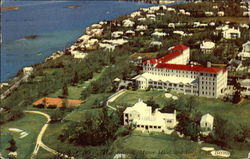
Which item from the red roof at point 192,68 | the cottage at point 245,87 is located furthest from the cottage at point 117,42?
the cottage at point 245,87

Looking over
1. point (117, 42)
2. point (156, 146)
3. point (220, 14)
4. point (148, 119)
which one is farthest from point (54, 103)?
point (220, 14)

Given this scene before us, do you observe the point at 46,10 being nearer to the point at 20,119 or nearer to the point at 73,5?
the point at 73,5

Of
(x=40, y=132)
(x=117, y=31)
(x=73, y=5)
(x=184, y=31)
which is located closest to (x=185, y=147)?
(x=40, y=132)

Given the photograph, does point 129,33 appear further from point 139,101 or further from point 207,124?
point 207,124

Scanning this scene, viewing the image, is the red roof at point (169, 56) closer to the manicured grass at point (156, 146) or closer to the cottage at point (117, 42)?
the manicured grass at point (156, 146)

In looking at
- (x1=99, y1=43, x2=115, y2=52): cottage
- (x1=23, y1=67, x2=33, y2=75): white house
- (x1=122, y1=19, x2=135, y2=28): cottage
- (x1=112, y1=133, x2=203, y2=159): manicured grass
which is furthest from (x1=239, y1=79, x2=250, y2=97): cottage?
(x1=122, y1=19, x2=135, y2=28): cottage

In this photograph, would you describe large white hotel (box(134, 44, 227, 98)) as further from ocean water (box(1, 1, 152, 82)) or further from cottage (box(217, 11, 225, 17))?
cottage (box(217, 11, 225, 17))
